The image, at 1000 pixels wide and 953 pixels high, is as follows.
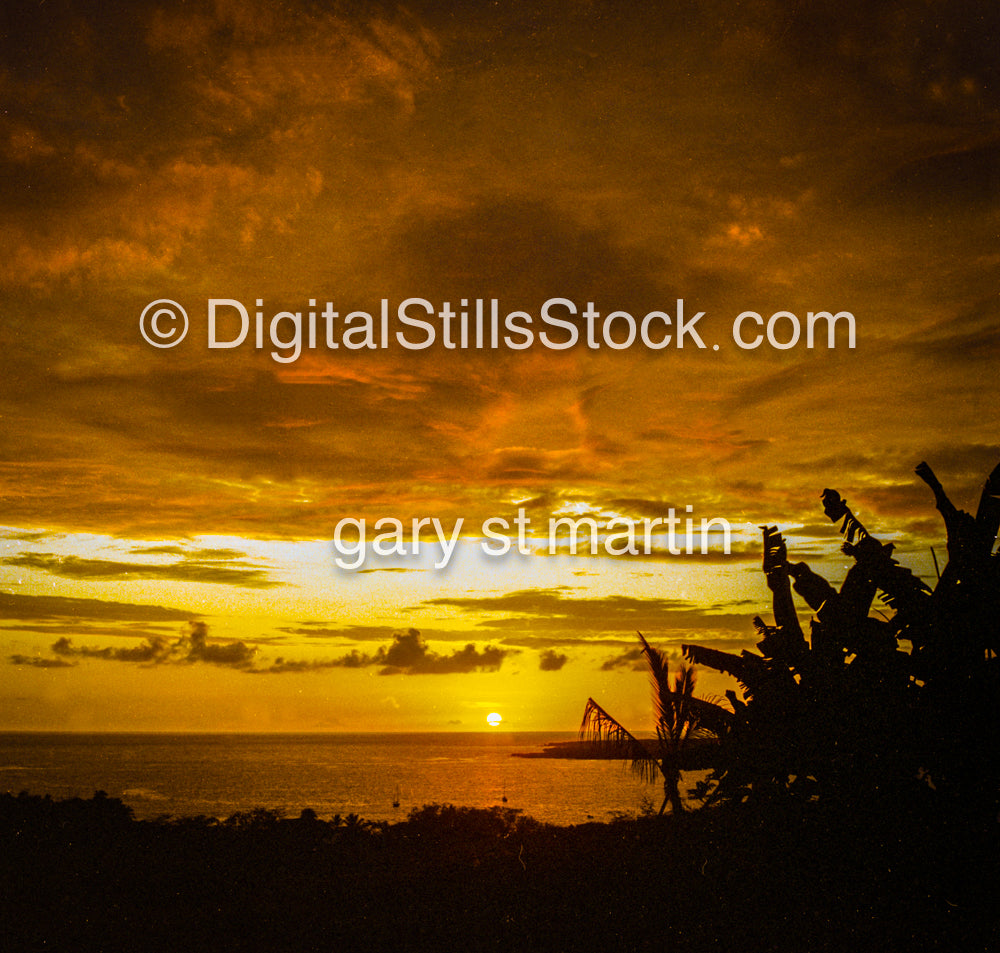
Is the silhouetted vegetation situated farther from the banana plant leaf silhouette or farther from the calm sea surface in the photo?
the calm sea surface

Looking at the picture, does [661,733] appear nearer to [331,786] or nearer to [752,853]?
[752,853]

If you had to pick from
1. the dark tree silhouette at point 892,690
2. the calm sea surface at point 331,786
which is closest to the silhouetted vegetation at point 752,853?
the dark tree silhouette at point 892,690

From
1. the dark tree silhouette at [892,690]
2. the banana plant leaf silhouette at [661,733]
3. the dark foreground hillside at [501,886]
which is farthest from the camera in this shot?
the banana plant leaf silhouette at [661,733]

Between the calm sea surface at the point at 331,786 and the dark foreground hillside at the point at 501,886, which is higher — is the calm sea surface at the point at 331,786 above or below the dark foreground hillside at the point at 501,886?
below

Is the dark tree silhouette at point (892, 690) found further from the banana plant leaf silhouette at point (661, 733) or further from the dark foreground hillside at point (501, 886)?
the banana plant leaf silhouette at point (661, 733)

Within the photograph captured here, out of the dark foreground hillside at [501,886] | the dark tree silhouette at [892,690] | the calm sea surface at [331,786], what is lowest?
the calm sea surface at [331,786]

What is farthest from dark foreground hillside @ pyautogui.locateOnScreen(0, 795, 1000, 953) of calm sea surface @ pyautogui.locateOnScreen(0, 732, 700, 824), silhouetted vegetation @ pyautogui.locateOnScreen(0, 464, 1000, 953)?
calm sea surface @ pyautogui.locateOnScreen(0, 732, 700, 824)

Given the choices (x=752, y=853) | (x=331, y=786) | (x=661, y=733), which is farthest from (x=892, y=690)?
(x=331, y=786)

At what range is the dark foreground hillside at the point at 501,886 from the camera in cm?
960

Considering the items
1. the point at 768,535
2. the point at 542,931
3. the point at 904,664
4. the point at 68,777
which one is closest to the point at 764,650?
the point at 768,535

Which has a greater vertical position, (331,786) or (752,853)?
(752,853)

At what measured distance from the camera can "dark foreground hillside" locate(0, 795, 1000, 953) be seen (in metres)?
9.60

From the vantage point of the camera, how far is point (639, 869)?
19812 mm

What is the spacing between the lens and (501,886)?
1862cm
